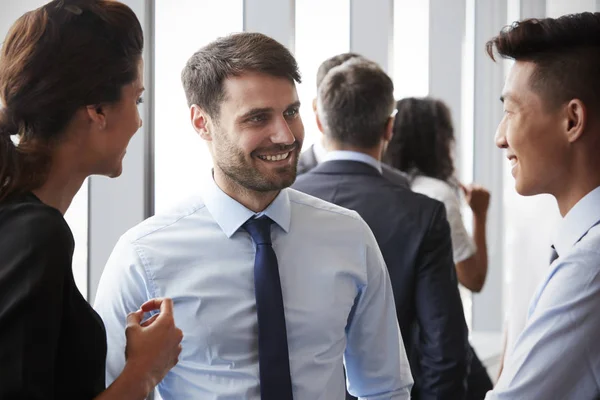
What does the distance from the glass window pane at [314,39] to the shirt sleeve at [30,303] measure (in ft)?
8.66

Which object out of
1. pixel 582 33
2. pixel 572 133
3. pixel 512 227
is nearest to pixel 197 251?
pixel 572 133

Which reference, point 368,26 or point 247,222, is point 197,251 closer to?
point 247,222

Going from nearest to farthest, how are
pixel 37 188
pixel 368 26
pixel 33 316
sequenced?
1. pixel 33 316
2. pixel 37 188
3. pixel 368 26

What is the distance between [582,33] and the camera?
169 centimetres

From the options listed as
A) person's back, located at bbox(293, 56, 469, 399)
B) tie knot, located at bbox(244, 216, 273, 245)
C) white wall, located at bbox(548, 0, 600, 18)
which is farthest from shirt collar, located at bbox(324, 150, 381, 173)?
white wall, located at bbox(548, 0, 600, 18)

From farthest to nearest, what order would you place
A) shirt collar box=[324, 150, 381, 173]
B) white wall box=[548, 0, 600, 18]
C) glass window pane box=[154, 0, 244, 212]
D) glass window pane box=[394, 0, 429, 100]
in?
1. white wall box=[548, 0, 600, 18]
2. glass window pane box=[394, 0, 429, 100]
3. glass window pane box=[154, 0, 244, 212]
4. shirt collar box=[324, 150, 381, 173]

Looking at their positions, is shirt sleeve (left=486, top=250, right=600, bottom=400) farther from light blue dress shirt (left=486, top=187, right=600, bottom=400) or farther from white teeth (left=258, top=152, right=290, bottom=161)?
white teeth (left=258, top=152, right=290, bottom=161)

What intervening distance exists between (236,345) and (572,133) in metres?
0.81

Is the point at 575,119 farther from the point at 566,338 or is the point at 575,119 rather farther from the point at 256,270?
the point at 256,270

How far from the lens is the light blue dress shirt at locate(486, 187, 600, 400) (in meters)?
1.42

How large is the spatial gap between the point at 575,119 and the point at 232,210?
75 centimetres

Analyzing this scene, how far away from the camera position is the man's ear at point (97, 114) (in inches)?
52.4

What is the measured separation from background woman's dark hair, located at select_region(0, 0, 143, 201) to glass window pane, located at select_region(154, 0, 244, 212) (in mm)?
1302

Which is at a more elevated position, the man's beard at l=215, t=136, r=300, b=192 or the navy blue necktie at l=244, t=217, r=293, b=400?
the man's beard at l=215, t=136, r=300, b=192
